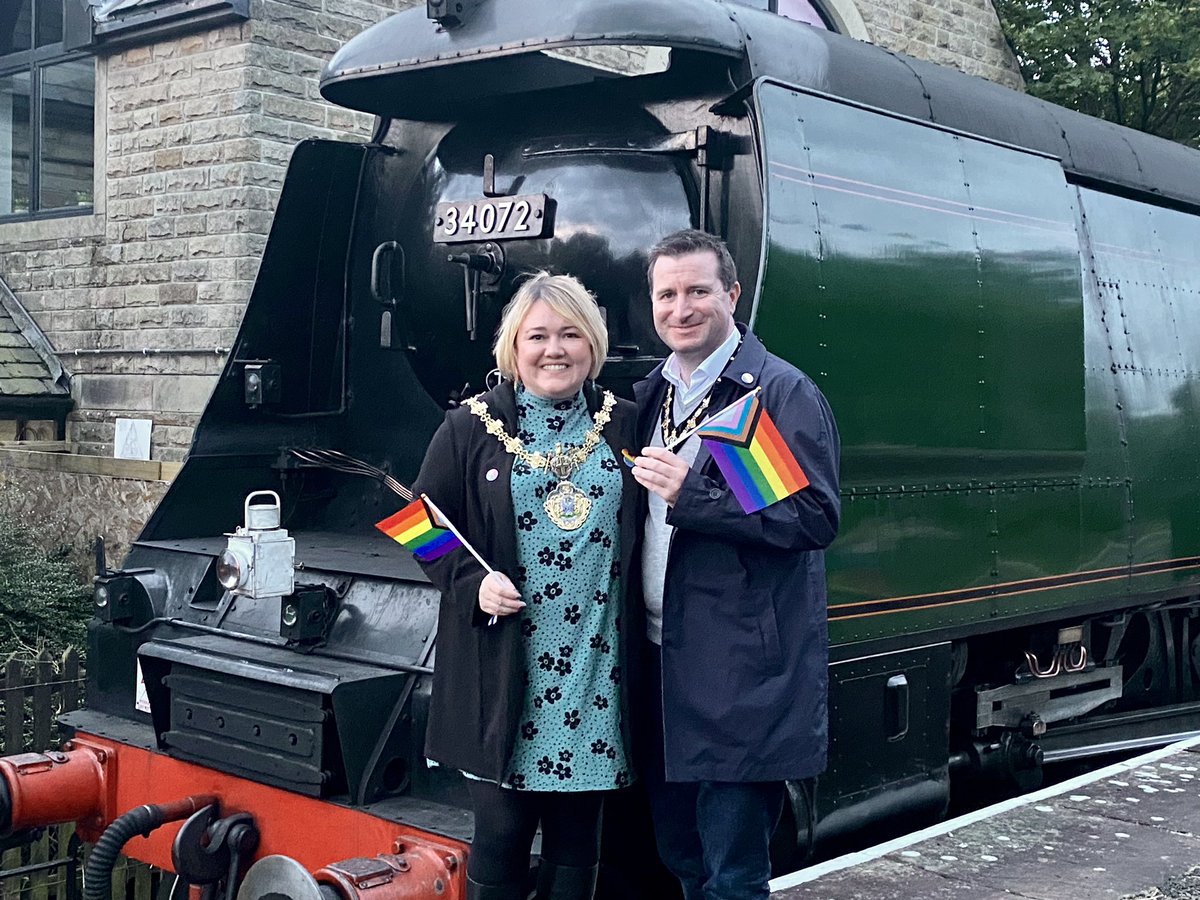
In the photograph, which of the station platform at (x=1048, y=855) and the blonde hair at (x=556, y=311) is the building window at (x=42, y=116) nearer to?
the blonde hair at (x=556, y=311)

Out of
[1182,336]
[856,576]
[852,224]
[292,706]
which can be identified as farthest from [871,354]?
[1182,336]

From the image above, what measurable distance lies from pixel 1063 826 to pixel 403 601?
2.08 metres

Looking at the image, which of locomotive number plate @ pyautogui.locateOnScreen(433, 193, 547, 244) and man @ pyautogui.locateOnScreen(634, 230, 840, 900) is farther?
locomotive number plate @ pyautogui.locateOnScreen(433, 193, 547, 244)

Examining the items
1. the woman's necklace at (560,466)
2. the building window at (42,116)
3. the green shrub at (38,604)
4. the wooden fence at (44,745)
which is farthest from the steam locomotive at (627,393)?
the building window at (42,116)

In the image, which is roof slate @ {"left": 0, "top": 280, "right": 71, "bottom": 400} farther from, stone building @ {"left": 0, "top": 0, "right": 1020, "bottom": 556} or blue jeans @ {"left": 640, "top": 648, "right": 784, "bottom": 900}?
blue jeans @ {"left": 640, "top": 648, "right": 784, "bottom": 900}

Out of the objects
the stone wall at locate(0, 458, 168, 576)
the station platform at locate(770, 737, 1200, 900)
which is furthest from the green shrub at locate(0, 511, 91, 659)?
the station platform at locate(770, 737, 1200, 900)

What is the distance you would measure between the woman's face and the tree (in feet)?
32.6

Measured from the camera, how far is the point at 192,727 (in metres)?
3.61

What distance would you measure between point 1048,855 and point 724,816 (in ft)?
5.17

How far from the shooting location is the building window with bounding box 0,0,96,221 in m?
8.84

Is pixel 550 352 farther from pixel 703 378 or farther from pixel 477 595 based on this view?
pixel 477 595

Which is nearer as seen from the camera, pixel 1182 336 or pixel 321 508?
pixel 321 508

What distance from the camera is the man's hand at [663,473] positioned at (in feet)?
8.31

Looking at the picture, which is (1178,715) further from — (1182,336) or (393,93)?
(393,93)
